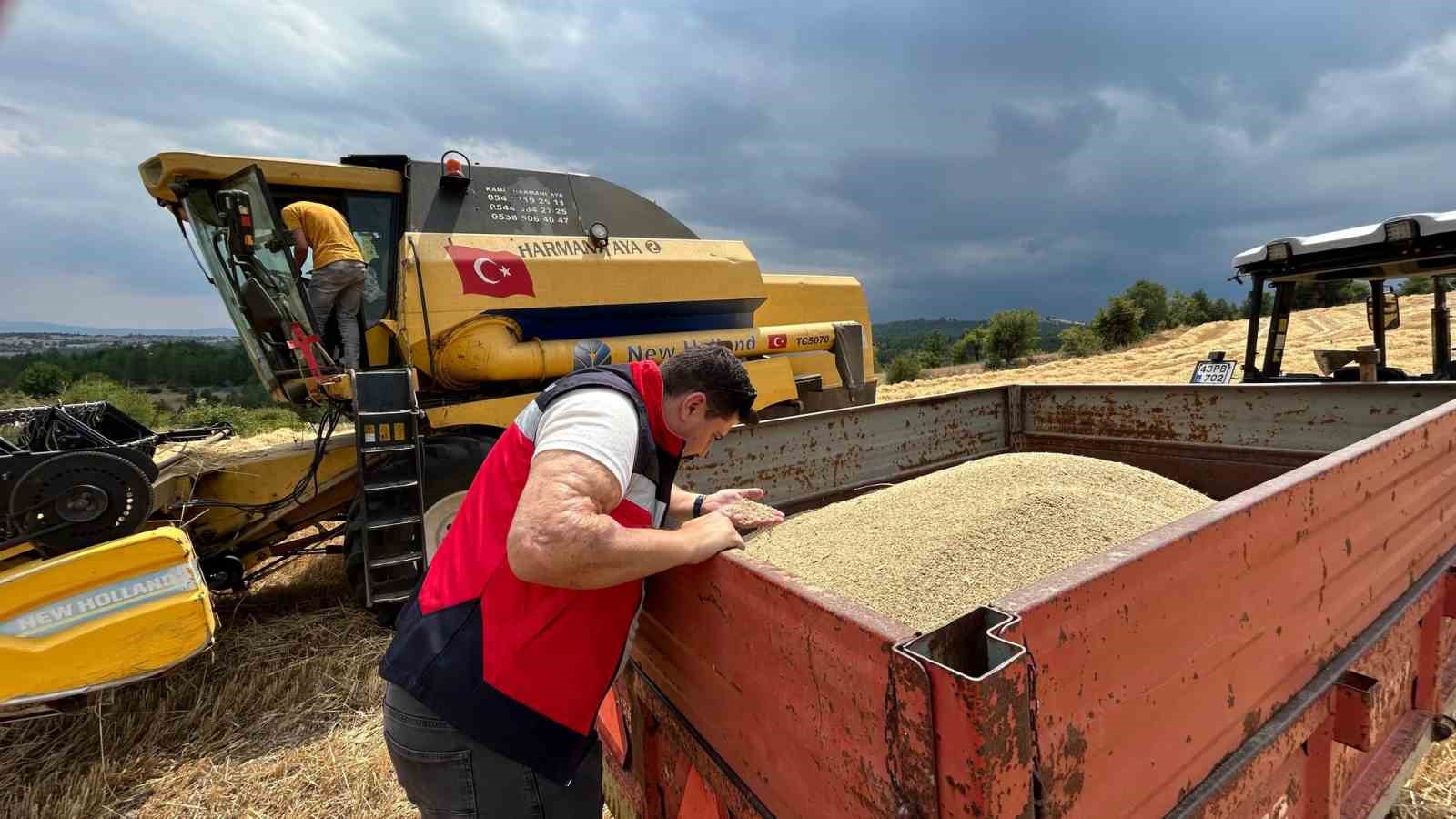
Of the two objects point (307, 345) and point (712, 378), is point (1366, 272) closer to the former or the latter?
point (712, 378)

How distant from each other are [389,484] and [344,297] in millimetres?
1308

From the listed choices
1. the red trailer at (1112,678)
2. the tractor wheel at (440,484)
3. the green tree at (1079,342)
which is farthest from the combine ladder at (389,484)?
the green tree at (1079,342)

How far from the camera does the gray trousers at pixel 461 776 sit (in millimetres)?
1493

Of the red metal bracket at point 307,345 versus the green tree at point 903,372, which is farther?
the green tree at point 903,372

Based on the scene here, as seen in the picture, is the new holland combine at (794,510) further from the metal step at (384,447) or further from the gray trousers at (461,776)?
the gray trousers at (461,776)

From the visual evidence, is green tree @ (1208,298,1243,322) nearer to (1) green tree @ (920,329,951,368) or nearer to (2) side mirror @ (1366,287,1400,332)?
(1) green tree @ (920,329,951,368)

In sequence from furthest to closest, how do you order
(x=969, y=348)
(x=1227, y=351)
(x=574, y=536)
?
(x=969, y=348) → (x=1227, y=351) → (x=574, y=536)

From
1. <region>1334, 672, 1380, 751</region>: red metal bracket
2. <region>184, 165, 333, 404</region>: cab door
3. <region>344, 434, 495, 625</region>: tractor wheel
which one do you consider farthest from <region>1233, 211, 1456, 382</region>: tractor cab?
<region>184, 165, 333, 404</region>: cab door

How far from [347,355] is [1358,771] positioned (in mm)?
4870

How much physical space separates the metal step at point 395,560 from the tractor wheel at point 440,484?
176 millimetres

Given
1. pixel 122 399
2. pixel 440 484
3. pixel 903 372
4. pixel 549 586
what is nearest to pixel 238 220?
pixel 440 484

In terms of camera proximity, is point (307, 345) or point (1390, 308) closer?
point (307, 345)

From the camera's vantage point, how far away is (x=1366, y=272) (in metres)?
4.84

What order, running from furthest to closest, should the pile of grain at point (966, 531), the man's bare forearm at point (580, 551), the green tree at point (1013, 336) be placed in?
the green tree at point (1013, 336) → the pile of grain at point (966, 531) → the man's bare forearm at point (580, 551)
